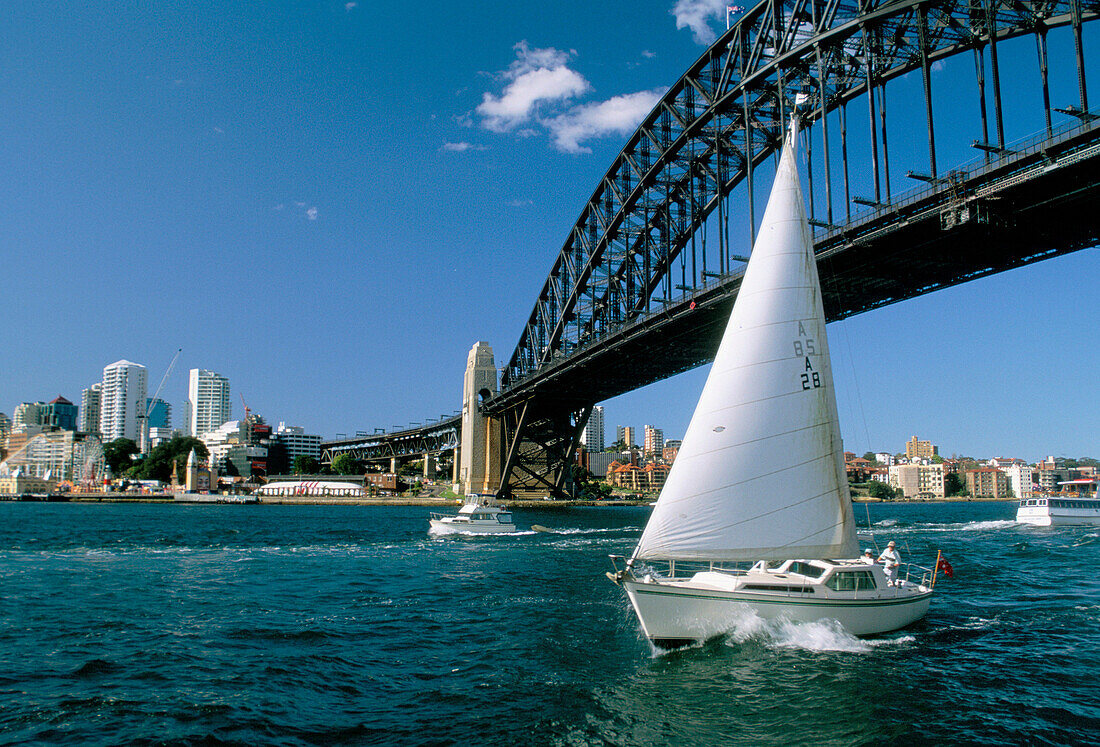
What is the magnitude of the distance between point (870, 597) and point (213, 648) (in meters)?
13.2

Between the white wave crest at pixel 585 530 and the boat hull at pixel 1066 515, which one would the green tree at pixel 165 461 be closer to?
the white wave crest at pixel 585 530

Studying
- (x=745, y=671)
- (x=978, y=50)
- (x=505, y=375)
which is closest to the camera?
(x=745, y=671)

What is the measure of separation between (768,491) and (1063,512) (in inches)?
2026

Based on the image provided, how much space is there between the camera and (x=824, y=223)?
3741cm

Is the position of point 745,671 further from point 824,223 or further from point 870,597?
point 824,223

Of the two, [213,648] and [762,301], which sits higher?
[762,301]

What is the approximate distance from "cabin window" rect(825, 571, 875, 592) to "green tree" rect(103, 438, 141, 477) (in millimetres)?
171185

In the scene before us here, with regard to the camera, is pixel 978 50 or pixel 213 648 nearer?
pixel 213 648

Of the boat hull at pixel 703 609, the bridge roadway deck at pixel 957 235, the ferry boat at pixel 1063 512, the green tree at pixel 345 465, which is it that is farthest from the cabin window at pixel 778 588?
the green tree at pixel 345 465

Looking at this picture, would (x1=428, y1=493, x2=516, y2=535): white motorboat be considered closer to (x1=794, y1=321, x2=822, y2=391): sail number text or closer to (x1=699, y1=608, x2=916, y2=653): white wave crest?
(x1=699, y1=608, x2=916, y2=653): white wave crest

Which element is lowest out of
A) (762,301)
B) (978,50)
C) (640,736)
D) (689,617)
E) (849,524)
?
(640,736)

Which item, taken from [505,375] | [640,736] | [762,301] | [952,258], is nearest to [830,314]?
[952,258]

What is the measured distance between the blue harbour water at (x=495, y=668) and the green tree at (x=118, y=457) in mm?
153747

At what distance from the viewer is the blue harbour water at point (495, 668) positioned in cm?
1105
